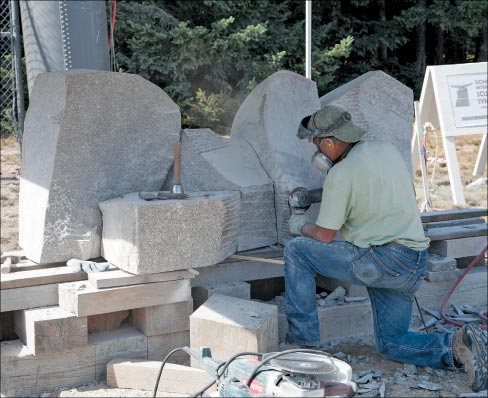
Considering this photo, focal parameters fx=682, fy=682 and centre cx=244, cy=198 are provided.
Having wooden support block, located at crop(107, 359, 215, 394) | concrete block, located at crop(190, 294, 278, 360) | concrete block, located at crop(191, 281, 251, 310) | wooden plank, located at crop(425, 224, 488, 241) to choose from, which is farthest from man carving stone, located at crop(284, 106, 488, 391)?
wooden plank, located at crop(425, 224, 488, 241)

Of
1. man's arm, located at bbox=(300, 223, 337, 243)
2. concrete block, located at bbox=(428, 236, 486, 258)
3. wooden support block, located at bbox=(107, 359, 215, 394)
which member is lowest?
wooden support block, located at bbox=(107, 359, 215, 394)

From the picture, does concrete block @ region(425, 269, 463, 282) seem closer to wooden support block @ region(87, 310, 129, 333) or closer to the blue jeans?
the blue jeans

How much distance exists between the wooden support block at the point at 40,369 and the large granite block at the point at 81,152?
0.60 m

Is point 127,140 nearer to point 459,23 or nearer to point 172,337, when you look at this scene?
point 172,337

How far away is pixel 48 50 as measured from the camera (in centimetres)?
541

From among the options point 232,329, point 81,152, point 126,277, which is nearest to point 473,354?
point 232,329

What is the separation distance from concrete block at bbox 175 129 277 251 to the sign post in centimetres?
420

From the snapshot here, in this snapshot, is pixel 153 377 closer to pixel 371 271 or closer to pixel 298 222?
pixel 298 222

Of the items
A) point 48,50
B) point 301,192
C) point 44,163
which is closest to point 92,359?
point 44,163

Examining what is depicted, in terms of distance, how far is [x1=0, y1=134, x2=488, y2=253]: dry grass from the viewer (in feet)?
21.8

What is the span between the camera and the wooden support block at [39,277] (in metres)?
3.60

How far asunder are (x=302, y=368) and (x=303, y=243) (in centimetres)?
98

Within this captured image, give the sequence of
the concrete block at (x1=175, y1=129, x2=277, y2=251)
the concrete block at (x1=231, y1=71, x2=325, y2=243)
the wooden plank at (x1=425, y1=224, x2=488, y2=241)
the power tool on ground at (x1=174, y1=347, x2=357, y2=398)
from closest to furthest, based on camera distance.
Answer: the power tool on ground at (x1=174, y1=347, x2=357, y2=398)
the concrete block at (x1=175, y1=129, x2=277, y2=251)
the concrete block at (x1=231, y1=71, x2=325, y2=243)
the wooden plank at (x1=425, y1=224, x2=488, y2=241)

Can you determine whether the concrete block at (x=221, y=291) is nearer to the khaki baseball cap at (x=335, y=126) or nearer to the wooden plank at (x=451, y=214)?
the khaki baseball cap at (x=335, y=126)
